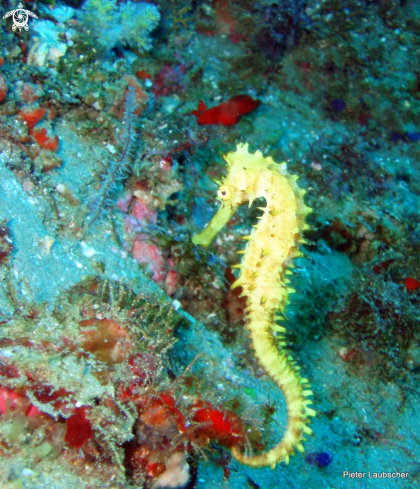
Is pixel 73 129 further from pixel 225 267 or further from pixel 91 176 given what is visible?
pixel 225 267

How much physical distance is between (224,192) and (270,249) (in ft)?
1.65

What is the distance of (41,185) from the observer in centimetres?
283

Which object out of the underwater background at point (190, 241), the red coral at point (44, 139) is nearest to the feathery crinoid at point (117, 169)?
the underwater background at point (190, 241)

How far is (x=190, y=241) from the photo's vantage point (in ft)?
10.7

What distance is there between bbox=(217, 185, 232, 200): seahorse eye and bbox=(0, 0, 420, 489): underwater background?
28.0 inches

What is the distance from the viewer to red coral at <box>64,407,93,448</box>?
1.68 metres

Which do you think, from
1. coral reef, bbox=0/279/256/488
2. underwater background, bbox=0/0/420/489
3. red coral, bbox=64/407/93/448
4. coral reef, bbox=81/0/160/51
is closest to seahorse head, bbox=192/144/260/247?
underwater background, bbox=0/0/420/489

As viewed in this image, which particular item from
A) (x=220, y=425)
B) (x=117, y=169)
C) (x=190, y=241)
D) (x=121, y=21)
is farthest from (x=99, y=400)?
(x=121, y=21)

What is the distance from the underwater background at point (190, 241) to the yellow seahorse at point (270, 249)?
0.26 metres

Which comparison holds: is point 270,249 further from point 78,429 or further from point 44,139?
point 44,139

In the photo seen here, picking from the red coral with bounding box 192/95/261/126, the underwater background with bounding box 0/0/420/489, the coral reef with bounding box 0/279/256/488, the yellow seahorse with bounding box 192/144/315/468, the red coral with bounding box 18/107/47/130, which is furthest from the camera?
the red coral with bounding box 192/95/261/126

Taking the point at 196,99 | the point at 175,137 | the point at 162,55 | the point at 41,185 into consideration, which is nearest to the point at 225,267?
the point at 175,137

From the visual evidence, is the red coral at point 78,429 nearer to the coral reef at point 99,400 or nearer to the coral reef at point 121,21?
the coral reef at point 99,400

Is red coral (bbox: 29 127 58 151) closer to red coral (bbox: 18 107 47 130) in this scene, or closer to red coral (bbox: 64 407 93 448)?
red coral (bbox: 18 107 47 130)
